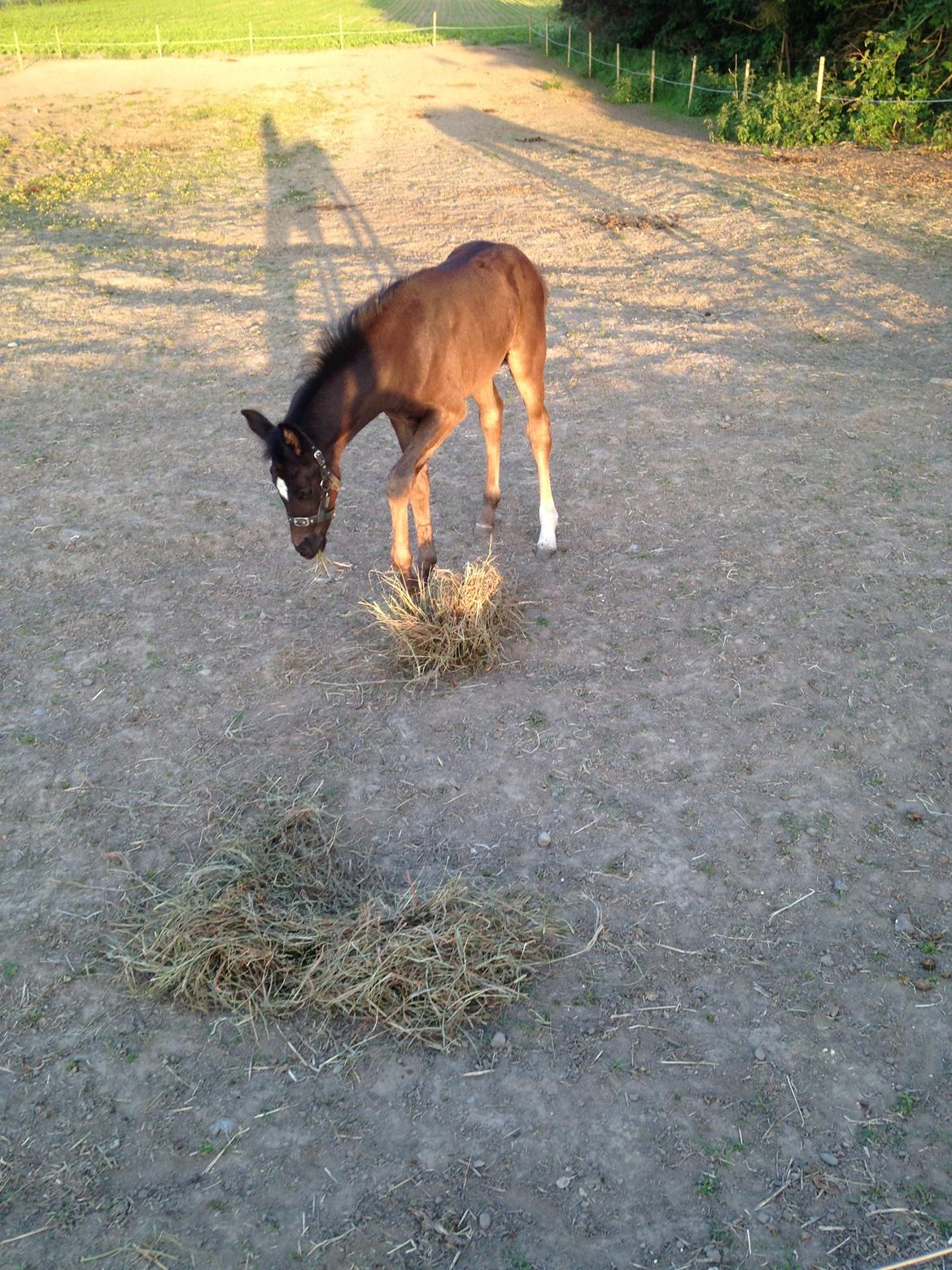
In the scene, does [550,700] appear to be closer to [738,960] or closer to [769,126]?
[738,960]

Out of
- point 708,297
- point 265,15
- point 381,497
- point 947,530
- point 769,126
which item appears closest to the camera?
point 947,530

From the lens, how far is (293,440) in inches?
164

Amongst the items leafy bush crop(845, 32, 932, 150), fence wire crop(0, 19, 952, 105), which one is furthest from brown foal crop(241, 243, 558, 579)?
fence wire crop(0, 19, 952, 105)

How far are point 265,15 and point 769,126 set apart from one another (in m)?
31.3

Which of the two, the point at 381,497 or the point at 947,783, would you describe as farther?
the point at 381,497

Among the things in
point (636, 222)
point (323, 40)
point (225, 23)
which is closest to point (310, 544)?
point (636, 222)

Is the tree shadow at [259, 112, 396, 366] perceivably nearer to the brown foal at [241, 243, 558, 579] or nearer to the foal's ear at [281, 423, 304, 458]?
the brown foal at [241, 243, 558, 579]

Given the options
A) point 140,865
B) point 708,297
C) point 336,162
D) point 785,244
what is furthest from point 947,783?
point 336,162

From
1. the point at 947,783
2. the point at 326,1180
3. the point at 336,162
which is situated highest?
the point at 336,162

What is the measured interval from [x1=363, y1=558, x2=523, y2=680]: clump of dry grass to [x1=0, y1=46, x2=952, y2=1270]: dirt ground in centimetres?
19

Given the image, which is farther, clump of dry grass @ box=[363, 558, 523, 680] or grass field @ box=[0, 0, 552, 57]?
grass field @ box=[0, 0, 552, 57]

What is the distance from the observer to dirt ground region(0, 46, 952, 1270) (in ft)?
9.14

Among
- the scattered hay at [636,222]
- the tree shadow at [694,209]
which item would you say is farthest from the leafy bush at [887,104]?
the scattered hay at [636,222]

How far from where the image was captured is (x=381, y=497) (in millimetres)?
6918
